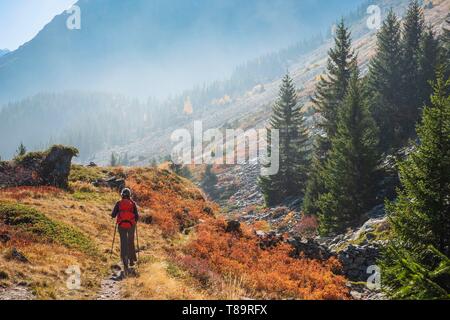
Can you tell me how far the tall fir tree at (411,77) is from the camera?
39.8 meters

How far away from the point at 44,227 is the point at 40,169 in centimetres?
1120

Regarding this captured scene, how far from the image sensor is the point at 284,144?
45.9 meters

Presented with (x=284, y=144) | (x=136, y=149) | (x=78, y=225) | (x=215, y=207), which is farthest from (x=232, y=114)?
(x=78, y=225)

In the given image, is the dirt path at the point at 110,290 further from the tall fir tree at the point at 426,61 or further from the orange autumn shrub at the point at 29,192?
the tall fir tree at the point at 426,61

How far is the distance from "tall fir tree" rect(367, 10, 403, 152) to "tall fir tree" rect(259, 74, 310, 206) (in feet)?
28.2

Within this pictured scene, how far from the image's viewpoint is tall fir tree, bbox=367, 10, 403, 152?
3919 cm

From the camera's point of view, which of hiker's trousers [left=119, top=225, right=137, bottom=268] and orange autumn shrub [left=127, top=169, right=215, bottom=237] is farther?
orange autumn shrub [left=127, top=169, right=215, bottom=237]

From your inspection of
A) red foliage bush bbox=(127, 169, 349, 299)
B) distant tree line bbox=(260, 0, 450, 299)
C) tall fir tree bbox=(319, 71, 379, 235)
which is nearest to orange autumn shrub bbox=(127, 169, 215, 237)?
red foliage bush bbox=(127, 169, 349, 299)

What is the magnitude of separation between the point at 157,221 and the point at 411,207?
13623 millimetres

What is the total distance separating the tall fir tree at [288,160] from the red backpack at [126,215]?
31963 millimetres

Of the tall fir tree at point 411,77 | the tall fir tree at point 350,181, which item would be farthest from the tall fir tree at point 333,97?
the tall fir tree at point 350,181

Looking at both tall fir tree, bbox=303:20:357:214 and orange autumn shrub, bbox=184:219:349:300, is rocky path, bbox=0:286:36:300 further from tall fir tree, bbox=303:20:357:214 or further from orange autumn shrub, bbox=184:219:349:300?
tall fir tree, bbox=303:20:357:214
